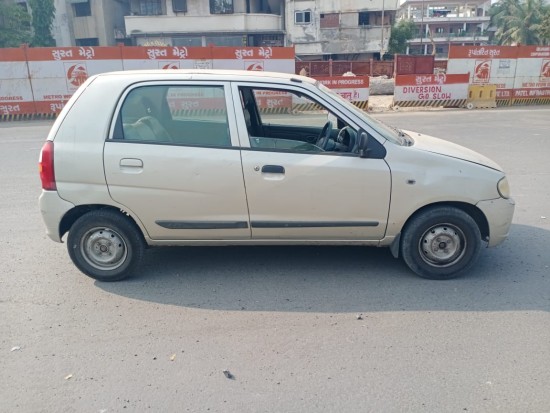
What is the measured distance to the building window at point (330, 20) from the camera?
144 feet

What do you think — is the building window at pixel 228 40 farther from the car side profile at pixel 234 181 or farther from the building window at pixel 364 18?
the car side profile at pixel 234 181

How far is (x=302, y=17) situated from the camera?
43781 millimetres

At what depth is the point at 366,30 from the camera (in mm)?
44250

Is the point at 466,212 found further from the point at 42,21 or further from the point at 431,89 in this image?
the point at 42,21

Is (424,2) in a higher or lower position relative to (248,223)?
higher

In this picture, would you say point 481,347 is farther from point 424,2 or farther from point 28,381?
point 424,2

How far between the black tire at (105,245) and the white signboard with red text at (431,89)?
54.4 feet

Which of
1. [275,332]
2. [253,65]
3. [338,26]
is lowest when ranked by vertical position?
[275,332]

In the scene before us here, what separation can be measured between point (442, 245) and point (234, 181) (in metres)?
1.96

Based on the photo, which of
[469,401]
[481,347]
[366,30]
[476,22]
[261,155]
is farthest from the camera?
[476,22]

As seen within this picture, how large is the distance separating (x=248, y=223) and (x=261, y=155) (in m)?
0.61

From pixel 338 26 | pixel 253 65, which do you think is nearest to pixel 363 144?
pixel 253 65

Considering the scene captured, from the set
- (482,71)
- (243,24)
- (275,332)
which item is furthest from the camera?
(243,24)

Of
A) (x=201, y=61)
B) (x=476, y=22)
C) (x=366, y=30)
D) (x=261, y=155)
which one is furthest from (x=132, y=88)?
(x=476, y=22)
